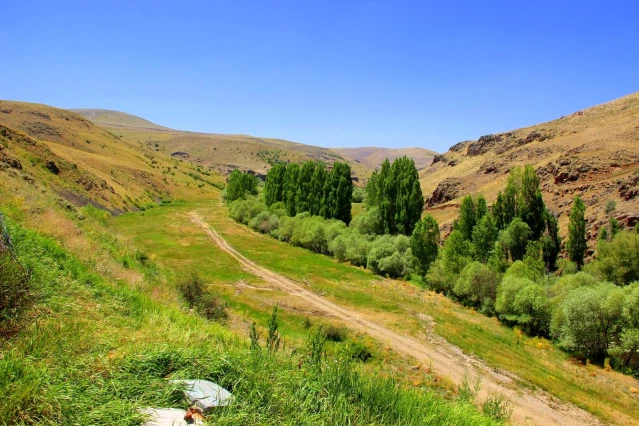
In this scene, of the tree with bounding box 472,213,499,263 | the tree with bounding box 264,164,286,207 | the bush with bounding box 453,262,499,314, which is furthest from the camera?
the tree with bounding box 264,164,286,207

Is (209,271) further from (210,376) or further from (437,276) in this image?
(210,376)

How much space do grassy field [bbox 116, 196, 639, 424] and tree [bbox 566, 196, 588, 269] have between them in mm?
13864

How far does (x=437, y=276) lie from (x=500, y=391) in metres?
19.5

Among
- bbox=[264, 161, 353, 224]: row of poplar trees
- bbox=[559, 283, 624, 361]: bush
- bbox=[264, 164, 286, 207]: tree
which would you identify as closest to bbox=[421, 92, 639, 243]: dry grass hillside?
bbox=[264, 161, 353, 224]: row of poplar trees

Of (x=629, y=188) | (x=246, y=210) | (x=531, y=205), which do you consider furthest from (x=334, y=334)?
(x=246, y=210)

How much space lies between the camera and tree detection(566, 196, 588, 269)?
3772 centimetres

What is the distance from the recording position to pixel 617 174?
52.1 meters

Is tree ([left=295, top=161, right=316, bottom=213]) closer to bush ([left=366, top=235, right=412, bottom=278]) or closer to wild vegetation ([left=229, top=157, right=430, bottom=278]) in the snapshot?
wild vegetation ([left=229, top=157, right=430, bottom=278])

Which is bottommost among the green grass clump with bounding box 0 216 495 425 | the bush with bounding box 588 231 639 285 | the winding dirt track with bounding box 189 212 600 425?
the winding dirt track with bounding box 189 212 600 425

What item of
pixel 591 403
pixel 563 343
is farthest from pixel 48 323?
pixel 563 343

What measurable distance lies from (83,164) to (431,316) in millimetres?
77396

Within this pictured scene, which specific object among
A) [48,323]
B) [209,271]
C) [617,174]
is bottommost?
[209,271]

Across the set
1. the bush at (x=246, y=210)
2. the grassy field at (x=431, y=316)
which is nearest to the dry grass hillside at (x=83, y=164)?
the grassy field at (x=431, y=316)

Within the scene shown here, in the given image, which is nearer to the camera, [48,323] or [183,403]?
[183,403]
